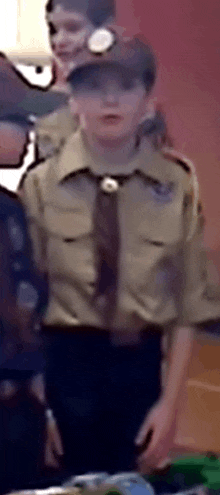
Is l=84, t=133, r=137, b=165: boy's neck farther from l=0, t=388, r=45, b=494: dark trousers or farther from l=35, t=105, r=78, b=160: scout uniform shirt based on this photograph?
l=0, t=388, r=45, b=494: dark trousers

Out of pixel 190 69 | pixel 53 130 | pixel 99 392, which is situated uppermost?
pixel 190 69

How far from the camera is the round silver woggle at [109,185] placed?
3.87 ft

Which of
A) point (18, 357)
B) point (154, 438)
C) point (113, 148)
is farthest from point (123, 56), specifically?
point (154, 438)

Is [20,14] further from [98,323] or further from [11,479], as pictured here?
[11,479]

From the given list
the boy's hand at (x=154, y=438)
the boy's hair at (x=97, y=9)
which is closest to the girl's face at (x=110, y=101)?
the boy's hair at (x=97, y=9)

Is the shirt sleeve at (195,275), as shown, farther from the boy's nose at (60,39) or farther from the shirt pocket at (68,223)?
the boy's nose at (60,39)

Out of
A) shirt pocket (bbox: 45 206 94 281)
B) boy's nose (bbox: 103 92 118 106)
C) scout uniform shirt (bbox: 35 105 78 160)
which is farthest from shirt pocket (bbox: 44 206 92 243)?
boy's nose (bbox: 103 92 118 106)

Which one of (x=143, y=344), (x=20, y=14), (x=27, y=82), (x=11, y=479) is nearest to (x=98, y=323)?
(x=143, y=344)

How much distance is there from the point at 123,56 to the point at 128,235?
0.39 meters

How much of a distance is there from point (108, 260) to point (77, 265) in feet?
0.23

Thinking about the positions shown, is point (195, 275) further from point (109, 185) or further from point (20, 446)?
point (20, 446)

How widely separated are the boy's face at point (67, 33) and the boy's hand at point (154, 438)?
2.62ft

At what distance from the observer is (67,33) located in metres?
1.14

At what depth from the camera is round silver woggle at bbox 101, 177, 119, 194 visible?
3.87 ft
